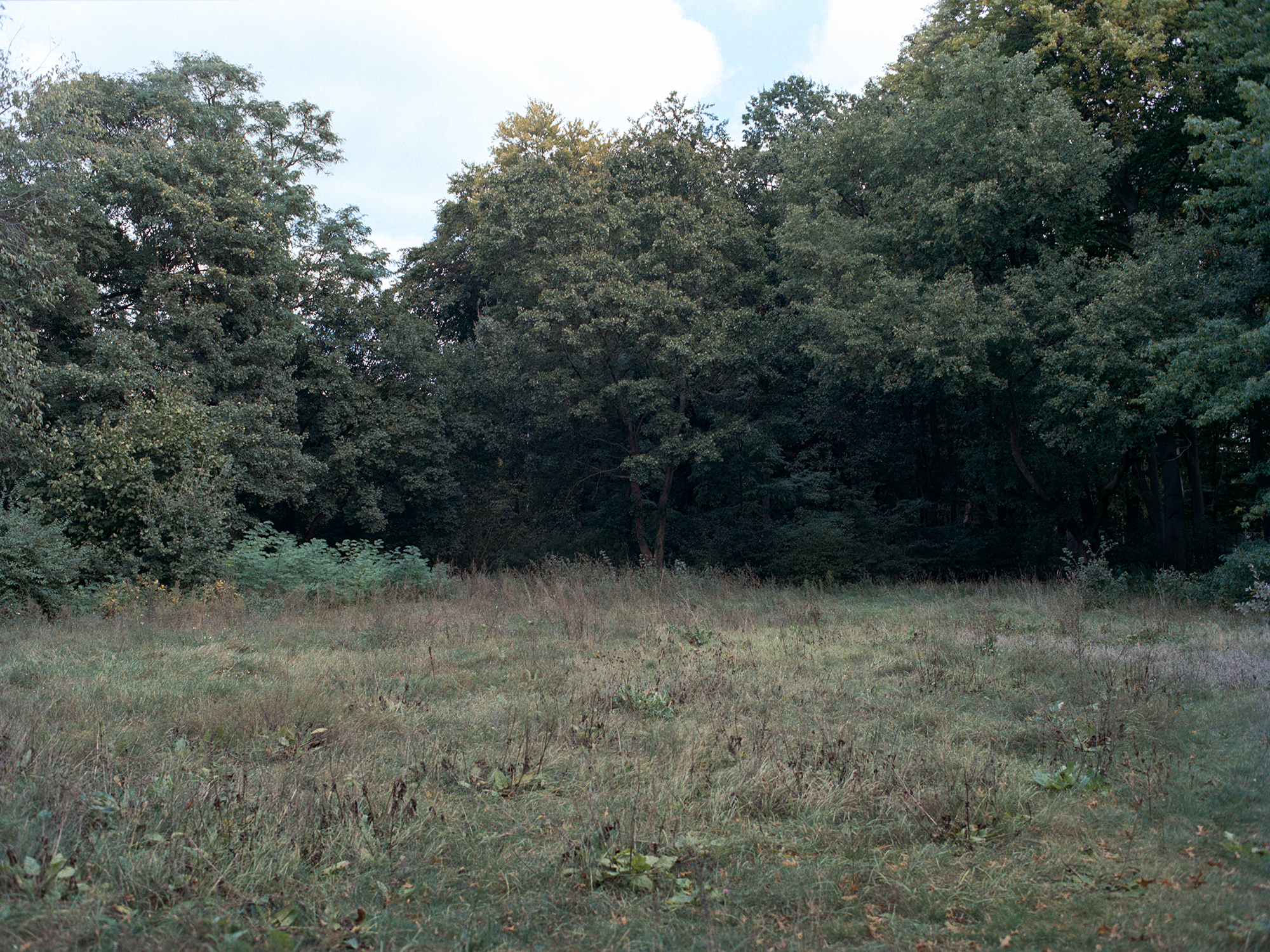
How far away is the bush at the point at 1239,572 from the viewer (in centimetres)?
1238

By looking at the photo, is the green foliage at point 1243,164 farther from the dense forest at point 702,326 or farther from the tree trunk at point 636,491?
the tree trunk at point 636,491

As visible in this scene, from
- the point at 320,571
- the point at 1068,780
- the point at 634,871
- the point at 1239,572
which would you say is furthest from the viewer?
the point at 320,571

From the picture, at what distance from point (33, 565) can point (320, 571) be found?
4.02 metres

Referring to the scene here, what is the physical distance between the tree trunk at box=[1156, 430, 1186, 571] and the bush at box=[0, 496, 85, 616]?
21.3 metres

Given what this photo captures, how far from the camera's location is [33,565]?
464 inches

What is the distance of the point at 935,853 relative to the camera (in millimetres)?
3914

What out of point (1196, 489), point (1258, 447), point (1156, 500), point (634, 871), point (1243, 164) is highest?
point (1243, 164)

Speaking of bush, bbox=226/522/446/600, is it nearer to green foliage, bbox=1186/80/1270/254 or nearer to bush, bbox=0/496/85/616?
bush, bbox=0/496/85/616

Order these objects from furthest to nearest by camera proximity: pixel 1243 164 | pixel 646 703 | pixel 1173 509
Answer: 1. pixel 1173 509
2. pixel 1243 164
3. pixel 646 703

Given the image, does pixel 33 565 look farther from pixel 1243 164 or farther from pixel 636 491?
pixel 1243 164

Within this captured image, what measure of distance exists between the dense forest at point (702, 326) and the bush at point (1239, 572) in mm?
1654

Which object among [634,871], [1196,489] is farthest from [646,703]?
[1196,489]

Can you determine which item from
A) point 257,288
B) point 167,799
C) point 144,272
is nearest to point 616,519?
point 257,288

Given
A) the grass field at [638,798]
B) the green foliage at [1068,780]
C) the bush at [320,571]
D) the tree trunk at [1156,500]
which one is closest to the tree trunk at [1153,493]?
the tree trunk at [1156,500]
